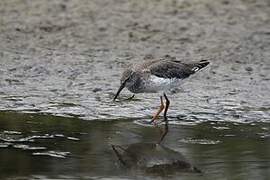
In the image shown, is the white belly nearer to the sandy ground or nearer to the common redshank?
the common redshank

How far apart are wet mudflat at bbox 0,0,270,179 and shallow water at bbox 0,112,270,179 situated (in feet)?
0.03

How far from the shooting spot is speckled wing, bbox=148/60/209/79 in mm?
9898

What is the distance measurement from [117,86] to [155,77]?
1463mm

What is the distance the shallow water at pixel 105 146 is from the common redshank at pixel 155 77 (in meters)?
0.48

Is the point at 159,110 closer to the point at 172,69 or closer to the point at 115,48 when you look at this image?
the point at 172,69

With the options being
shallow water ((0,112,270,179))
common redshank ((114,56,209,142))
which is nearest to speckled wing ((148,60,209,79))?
common redshank ((114,56,209,142))

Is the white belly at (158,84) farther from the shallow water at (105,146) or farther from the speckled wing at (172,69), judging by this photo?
the shallow water at (105,146)

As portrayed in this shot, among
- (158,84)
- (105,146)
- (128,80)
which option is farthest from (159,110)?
(105,146)

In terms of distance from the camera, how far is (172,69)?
9.98 metres

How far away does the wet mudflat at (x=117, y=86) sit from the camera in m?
7.95

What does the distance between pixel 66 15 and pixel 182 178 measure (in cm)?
823

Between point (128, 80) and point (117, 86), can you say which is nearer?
point (128, 80)

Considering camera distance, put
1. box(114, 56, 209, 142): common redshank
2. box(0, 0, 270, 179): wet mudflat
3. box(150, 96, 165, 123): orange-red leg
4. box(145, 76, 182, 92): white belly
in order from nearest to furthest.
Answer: box(0, 0, 270, 179): wet mudflat, box(150, 96, 165, 123): orange-red leg, box(114, 56, 209, 142): common redshank, box(145, 76, 182, 92): white belly

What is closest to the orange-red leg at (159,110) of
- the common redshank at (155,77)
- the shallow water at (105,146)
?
the common redshank at (155,77)
